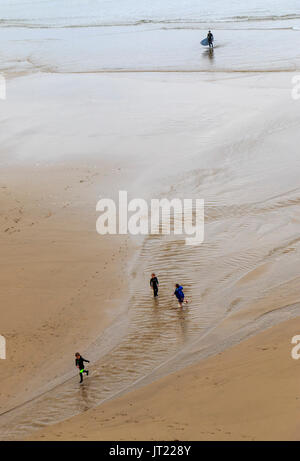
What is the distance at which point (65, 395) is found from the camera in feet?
38.1

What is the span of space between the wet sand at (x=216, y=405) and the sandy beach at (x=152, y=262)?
37 mm

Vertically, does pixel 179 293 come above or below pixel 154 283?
below

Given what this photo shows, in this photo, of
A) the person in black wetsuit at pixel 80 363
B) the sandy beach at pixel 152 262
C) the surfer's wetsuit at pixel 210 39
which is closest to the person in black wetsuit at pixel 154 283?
the sandy beach at pixel 152 262

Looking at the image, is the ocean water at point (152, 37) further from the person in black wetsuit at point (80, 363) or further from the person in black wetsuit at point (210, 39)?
the person in black wetsuit at point (80, 363)

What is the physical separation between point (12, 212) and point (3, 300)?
500cm

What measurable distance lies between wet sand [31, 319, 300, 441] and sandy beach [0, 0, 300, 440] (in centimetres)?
4

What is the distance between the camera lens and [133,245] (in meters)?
16.6

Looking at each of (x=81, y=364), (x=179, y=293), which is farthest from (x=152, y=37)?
(x=81, y=364)

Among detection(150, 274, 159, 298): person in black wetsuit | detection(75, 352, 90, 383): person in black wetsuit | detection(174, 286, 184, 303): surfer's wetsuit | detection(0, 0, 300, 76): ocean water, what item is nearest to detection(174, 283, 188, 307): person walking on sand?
detection(174, 286, 184, 303): surfer's wetsuit

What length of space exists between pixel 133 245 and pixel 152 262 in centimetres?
125

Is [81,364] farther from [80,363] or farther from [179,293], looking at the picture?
[179,293]

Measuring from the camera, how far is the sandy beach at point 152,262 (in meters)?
10.6

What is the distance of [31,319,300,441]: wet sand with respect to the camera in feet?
30.7

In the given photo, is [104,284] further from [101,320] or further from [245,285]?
[245,285]
